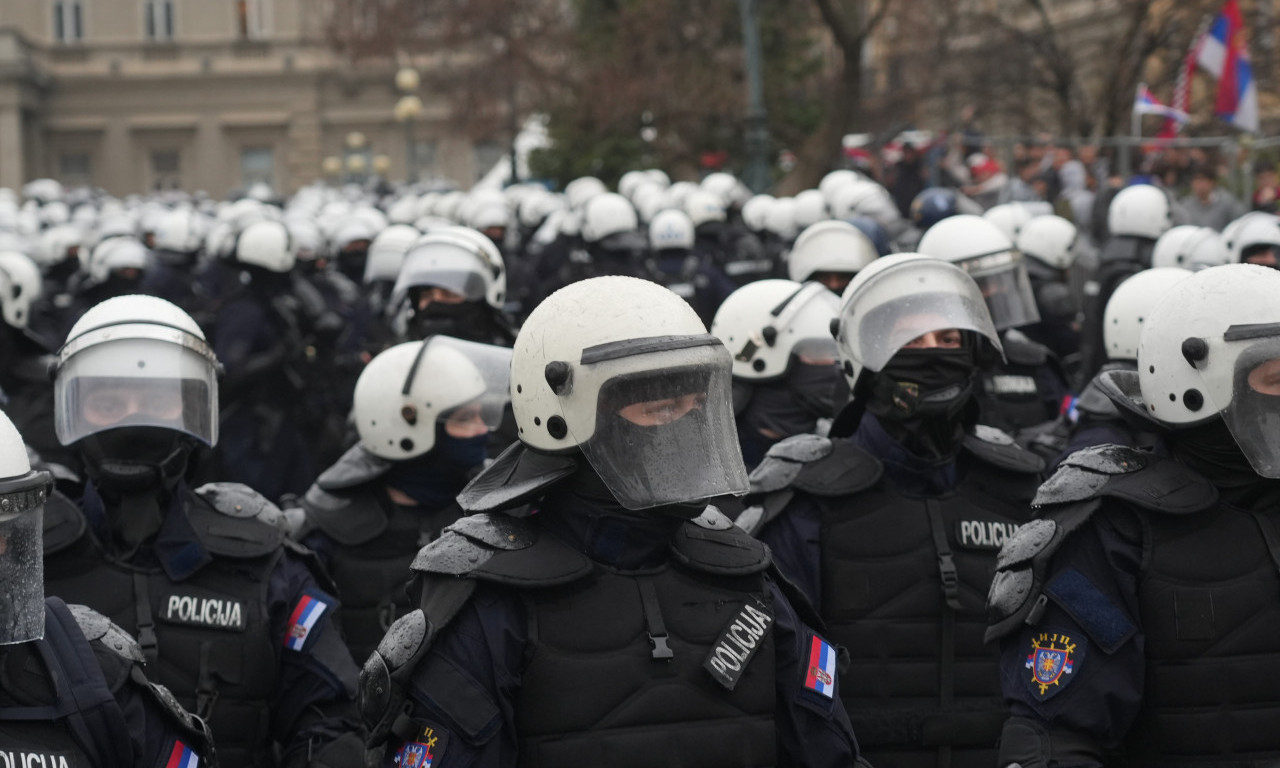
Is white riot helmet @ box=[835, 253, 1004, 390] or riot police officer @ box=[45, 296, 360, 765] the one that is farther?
white riot helmet @ box=[835, 253, 1004, 390]

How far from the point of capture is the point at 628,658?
139 inches

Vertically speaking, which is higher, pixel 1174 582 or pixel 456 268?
pixel 456 268

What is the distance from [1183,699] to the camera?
3.89 m

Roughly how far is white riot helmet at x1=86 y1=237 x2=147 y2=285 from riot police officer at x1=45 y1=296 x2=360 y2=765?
9170 mm

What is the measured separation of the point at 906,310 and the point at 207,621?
86.1 inches

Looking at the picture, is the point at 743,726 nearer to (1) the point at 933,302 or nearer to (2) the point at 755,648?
(2) the point at 755,648

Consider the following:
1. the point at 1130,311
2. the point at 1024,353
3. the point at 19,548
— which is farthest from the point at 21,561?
the point at 1024,353

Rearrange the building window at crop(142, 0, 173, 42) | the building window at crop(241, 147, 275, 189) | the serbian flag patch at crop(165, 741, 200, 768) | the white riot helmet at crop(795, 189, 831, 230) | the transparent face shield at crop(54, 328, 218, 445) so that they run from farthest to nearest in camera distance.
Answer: the building window at crop(142, 0, 173, 42) < the building window at crop(241, 147, 275, 189) < the white riot helmet at crop(795, 189, 831, 230) < the transparent face shield at crop(54, 328, 218, 445) < the serbian flag patch at crop(165, 741, 200, 768)

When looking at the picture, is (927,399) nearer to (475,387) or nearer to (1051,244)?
(475,387)

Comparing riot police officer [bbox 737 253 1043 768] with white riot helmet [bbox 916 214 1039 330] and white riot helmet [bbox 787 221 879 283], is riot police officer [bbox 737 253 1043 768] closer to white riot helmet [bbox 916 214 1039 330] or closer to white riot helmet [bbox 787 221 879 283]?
white riot helmet [bbox 916 214 1039 330]

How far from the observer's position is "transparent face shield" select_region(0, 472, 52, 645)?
325 cm

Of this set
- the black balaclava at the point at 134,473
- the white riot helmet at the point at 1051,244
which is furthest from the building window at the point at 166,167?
the black balaclava at the point at 134,473

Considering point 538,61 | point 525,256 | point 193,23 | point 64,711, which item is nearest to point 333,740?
point 64,711

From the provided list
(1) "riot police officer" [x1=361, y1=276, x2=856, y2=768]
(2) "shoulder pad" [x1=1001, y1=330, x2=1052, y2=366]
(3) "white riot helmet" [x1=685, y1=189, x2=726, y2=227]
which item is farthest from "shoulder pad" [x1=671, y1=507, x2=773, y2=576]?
(3) "white riot helmet" [x1=685, y1=189, x2=726, y2=227]
